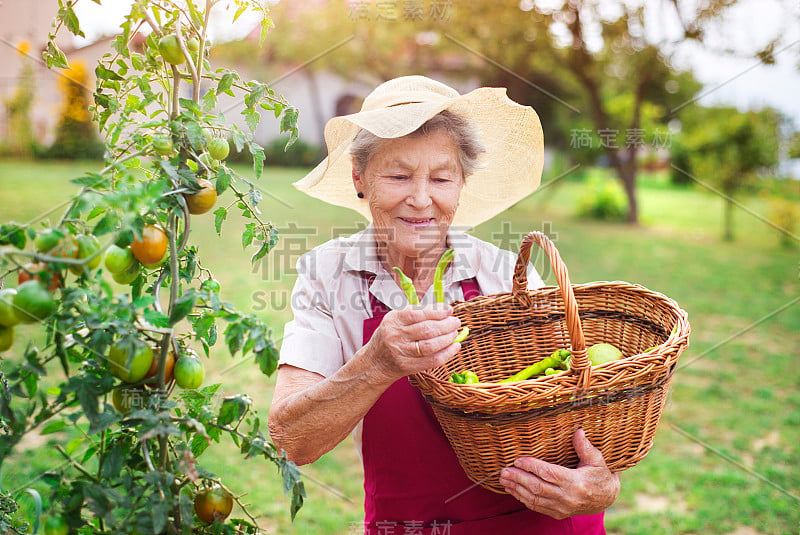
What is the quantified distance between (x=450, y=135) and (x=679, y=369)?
12.3 feet

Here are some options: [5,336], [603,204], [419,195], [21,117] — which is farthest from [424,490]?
[603,204]

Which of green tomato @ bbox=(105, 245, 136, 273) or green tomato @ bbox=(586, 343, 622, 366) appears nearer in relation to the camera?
green tomato @ bbox=(105, 245, 136, 273)

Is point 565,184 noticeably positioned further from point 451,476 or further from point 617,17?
point 451,476

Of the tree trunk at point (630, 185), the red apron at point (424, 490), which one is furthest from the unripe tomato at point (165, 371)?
A: the tree trunk at point (630, 185)

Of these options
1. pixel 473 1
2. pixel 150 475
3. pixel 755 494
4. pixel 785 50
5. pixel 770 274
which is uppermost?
pixel 473 1

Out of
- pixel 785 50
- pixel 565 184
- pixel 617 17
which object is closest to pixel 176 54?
pixel 785 50

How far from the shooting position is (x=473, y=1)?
25.5ft

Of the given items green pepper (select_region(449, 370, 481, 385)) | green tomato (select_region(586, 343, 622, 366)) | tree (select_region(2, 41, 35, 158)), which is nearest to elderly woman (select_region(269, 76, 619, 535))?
green pepper (select_region(449, 370, 481, 385))

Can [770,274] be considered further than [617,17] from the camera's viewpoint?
No

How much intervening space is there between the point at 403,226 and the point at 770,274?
22.6 feet

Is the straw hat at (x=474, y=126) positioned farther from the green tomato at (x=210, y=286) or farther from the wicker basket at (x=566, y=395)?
the green tomato at (x=210, y=286)

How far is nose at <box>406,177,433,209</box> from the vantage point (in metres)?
1.67

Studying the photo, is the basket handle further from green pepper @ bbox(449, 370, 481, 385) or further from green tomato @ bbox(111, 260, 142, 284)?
green tomato @ bbox(111, 260, 142, 284)

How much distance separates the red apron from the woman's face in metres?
0.42
